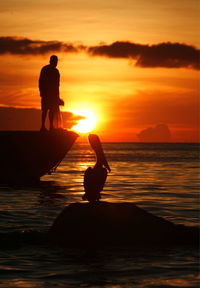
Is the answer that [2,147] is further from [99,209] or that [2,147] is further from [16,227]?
[99,209]

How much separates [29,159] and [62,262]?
55.2ft

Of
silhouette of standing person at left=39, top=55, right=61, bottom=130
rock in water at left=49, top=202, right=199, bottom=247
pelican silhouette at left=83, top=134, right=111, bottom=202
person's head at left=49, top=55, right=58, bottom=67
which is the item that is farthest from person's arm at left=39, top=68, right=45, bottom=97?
rock in water at left=49, top=202, right=199, bottom=247

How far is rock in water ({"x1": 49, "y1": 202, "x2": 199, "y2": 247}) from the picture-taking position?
12617mm

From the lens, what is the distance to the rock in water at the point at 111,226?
1262cm

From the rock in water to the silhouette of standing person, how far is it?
1193 cm

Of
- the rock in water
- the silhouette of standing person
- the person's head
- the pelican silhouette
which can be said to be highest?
the person's head

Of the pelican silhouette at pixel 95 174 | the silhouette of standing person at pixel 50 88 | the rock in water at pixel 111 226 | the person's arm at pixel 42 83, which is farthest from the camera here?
the person's arm at pixel 42 83

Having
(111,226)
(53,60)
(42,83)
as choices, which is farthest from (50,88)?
(111,226)

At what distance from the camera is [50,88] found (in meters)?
24.4

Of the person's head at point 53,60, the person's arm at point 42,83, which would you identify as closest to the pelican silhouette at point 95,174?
the person's head at point 53,60

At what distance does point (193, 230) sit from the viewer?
13641mm

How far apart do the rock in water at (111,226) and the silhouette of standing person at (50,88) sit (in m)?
11.9

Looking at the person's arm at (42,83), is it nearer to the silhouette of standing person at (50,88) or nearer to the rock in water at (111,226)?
the silhouette of standing person at (50,88)

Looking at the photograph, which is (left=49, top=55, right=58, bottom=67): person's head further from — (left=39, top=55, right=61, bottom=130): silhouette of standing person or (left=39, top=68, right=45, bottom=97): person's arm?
(left=39, top=68, right=45, bottom=97): person's arm
